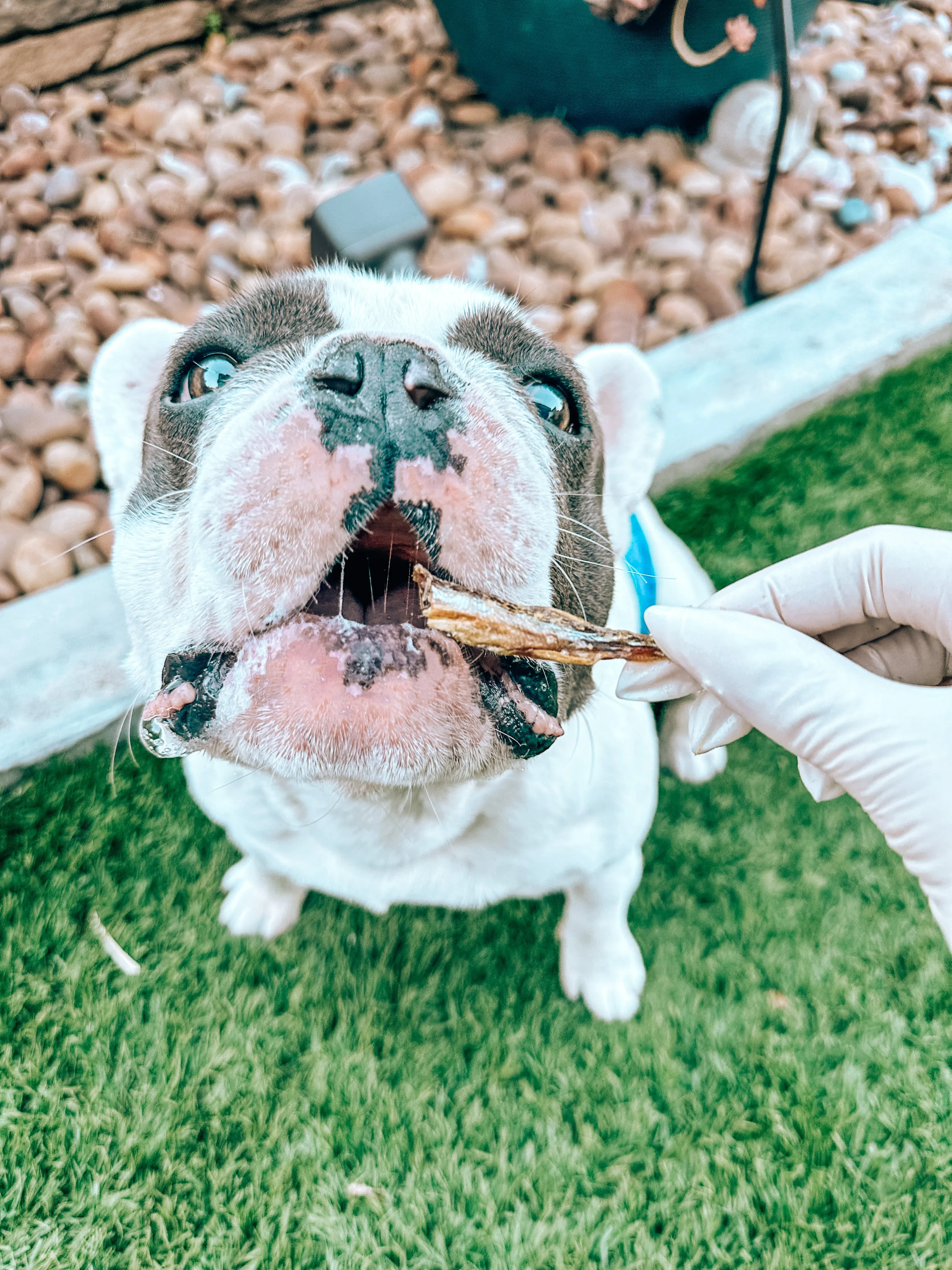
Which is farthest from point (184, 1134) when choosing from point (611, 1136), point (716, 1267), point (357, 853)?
point (716, 1267)

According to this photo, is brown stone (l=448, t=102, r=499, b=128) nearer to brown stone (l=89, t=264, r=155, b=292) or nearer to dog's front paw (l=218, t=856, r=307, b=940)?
brown stone (l=89, t=264, r=155, b=292)

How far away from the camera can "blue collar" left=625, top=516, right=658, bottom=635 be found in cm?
194

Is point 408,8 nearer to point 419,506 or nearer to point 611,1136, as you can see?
point 419,506

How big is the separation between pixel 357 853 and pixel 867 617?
1036 millimetres

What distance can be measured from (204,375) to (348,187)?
2.49 metres

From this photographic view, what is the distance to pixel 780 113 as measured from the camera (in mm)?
2932

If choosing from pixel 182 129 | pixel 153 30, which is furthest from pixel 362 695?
pixel 153 30

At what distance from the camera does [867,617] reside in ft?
4.58

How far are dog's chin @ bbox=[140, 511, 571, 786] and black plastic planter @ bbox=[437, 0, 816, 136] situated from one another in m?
3.13

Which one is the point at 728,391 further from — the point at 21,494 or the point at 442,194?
the point at 21,494

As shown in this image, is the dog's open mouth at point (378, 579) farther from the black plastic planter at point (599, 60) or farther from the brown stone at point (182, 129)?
the brown stone at point (182, 129)

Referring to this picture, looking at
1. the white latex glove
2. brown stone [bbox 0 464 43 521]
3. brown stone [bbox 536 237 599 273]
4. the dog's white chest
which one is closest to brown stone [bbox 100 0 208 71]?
brown stone [bbox 536 237 599 273]

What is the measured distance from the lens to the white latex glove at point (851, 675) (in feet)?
3.99

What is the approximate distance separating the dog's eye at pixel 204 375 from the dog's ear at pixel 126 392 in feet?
0.92
